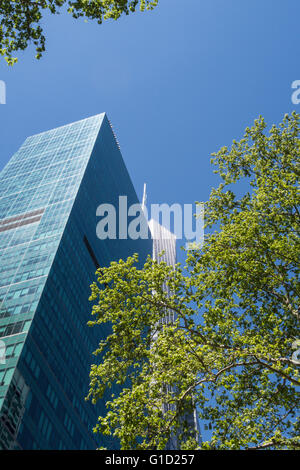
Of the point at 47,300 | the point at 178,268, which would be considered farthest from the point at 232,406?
the point at 47,300

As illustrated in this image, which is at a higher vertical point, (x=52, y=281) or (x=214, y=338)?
(x=52, y=281)

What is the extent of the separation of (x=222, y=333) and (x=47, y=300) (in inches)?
2095

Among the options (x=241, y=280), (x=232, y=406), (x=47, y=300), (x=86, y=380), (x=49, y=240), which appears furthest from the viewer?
(x=49, y=240)

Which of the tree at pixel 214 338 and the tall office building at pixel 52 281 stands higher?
the tall office building at pixel 52 281

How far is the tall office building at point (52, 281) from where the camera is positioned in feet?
169

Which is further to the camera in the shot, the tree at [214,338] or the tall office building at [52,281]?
the tall office building at [52,281]

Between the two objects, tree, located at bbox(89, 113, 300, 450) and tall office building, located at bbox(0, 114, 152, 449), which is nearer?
tree, located at bbox(89, 113, 300, 450)

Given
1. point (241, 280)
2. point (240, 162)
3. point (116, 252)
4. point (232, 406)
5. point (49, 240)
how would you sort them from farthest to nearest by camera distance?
point (116, 252), point (49, 240), point (240, 162), point (241, 280), point (232, 406)

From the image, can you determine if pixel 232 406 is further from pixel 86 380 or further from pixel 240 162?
pixel 86 380

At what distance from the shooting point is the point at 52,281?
6681 centimetres

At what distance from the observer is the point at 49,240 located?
248 ft

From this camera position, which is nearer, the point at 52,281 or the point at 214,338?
the point at 214,338

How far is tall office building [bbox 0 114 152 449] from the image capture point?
169 ft

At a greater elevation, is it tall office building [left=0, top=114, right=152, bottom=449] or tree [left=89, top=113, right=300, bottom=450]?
tall office building [left=0, top=114, right=152, bottom=449]
